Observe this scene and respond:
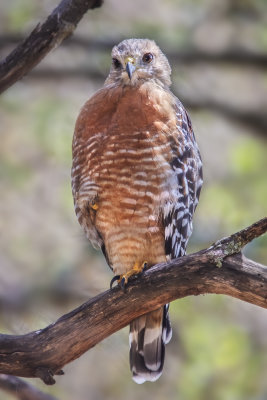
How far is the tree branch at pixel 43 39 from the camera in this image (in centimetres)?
550

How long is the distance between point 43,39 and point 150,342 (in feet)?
7.50

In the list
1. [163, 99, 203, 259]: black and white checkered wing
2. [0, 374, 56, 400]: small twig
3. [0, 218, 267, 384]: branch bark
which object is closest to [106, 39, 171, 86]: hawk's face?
[163, 99, 203, 259]: black and white checkered wing

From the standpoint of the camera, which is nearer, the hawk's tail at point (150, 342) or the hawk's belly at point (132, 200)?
the hawk's belly at point (132, 200)

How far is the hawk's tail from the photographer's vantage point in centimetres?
589

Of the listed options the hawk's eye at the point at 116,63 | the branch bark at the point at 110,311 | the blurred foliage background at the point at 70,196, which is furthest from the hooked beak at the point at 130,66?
the blurred foliage background at the point at 70,196

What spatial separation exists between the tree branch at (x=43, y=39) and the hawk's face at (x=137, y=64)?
59 cm

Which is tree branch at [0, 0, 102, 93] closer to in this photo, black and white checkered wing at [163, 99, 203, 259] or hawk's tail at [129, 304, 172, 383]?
black and white checkered wing at [163, 99, 203, 259]

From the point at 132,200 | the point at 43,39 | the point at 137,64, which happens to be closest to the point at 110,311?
the point at 132,200

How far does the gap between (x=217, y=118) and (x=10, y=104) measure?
2754 mm

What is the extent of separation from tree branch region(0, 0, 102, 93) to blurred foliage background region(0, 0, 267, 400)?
3124 millimetres

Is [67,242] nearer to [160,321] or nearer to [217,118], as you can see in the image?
[217,118]

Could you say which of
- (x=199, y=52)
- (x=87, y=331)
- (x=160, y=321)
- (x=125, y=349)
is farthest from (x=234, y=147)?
(x=87, y=331)

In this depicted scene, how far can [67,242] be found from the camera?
10.7 meters

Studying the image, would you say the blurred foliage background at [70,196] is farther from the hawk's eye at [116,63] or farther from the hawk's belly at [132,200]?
the hawk's belly at [132,200]
